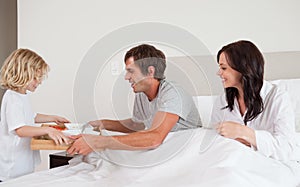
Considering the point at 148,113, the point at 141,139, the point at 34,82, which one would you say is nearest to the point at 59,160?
the point at 34,82

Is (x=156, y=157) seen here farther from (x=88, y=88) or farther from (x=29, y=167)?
(x=29, y=167)

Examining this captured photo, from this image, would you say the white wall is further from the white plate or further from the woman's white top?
the woman's white top

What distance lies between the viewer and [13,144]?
5.79 feet

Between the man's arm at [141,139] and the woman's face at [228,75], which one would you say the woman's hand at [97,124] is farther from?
the woman's face at [228,75]

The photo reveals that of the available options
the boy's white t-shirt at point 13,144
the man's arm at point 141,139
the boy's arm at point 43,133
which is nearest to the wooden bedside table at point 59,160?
the boy's white t-shirt at point 13,144

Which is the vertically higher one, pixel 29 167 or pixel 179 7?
pixel 179 7

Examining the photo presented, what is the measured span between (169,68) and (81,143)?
466 millimetres

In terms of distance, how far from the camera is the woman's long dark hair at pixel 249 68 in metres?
1.59

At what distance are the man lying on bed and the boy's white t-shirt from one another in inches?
13.2

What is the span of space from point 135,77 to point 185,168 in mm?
408

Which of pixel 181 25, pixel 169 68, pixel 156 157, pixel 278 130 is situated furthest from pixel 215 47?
pixel 156 157

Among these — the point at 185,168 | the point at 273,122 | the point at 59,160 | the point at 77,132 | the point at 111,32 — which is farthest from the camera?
the point at 59,160

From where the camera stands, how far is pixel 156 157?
1395mm

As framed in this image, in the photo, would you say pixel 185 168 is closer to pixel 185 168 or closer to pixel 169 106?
pixel 185 168
